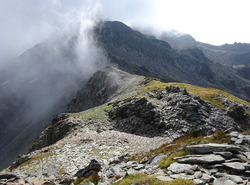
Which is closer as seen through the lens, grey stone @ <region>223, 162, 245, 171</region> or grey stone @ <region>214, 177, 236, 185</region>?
grey stone @ <region>214, 177, 236, 185</region>

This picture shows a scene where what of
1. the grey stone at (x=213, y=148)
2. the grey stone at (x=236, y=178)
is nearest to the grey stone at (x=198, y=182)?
the grey stone at (x=236, y=178)

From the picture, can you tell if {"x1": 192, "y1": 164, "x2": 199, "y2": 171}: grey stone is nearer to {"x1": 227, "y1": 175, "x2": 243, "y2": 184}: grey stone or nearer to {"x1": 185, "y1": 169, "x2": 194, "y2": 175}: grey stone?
{"x1": 185, "y1": 169, "x2": 194, "y2": 175}: grey stone

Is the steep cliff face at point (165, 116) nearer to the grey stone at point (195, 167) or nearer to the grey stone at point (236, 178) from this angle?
the grey stone at point (195, 167)

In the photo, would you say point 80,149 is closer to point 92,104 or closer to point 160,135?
point 160,135

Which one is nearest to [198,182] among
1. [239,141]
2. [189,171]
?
[189,171]

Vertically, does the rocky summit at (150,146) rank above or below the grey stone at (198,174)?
below

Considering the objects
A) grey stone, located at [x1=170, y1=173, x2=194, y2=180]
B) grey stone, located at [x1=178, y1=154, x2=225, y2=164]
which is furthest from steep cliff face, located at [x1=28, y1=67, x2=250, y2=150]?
grey stone, located at [x1=170, y1=173, x2=194, y2=180]

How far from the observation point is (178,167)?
12609 millimetres

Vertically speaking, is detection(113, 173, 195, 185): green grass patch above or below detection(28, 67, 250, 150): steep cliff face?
above

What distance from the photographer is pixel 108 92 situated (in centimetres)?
10688

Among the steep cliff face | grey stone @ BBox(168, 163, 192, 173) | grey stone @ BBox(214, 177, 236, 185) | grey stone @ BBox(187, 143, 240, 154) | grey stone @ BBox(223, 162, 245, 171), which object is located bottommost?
the steep cliff face

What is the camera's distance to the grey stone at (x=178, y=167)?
39.9ft

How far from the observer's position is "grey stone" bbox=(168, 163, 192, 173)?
12.2m

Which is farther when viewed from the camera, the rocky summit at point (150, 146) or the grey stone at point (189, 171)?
the rocky summit at point (150, 146)
